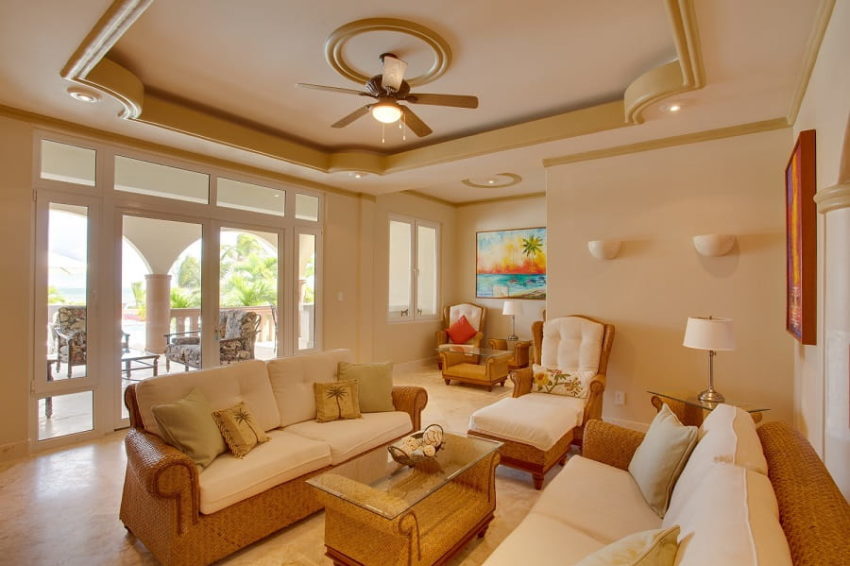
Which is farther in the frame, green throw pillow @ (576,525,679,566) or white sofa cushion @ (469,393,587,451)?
white sofa cushion @ (469,393,587,451)

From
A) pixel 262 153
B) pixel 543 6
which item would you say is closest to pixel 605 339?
pixel 543 6

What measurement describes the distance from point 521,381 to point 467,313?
3.58 meters

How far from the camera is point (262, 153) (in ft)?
14.2

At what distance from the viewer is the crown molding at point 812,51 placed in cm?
204

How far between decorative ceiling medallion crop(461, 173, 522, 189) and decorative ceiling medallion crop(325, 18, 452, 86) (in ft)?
9.73

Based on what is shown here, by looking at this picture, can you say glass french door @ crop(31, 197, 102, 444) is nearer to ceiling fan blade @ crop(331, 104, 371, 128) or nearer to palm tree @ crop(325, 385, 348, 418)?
palm tree @ crop(325, 385, 348, 418)

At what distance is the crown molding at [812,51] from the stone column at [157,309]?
5.23m

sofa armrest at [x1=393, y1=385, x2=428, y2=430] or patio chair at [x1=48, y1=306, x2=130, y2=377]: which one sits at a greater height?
patio chair at [x1=48, y1=306, x2=130, y2=377]

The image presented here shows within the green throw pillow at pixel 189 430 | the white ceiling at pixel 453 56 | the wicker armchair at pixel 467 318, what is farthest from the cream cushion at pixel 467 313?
the green throw pillow at pixel 189 430

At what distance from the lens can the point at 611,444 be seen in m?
2.35

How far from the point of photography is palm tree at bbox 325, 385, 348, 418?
304cm

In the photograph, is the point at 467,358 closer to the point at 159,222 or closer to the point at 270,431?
the point at 270,431

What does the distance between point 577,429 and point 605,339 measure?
101 centimetres

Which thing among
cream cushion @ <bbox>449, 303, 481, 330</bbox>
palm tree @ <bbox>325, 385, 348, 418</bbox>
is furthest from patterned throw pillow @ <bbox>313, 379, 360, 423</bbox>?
cream cushion @ <bbox>449, 303, 481, 330</bbox>
